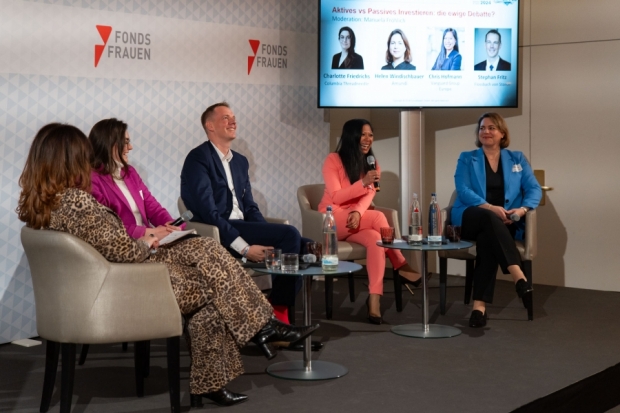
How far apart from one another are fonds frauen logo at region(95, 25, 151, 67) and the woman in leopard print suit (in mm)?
1924

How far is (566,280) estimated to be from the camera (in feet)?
21.2

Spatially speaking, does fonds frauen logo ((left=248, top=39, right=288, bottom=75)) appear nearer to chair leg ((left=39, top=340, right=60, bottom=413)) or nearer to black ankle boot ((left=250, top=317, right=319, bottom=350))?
black ankle boot ((left=250, top=317, right=319, bottom=350))

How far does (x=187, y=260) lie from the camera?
3.52 metres

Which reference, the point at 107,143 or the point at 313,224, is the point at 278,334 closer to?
the point at 107,143

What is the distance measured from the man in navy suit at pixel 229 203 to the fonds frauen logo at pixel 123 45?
77cm

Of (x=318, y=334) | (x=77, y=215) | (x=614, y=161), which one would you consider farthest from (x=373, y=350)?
(x=614, y=161)

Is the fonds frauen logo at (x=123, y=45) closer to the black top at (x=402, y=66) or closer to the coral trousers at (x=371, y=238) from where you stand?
the coral trousers at (x=371, y=238)

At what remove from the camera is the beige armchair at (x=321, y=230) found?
17.0 feet

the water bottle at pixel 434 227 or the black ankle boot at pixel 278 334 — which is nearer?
the black ankle boot at pixel 278 334

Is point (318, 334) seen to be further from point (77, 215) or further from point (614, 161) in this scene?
point (614, 161)

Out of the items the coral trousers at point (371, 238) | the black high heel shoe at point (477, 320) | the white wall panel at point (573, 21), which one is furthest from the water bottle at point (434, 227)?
the white wall panel at point (573, 21)

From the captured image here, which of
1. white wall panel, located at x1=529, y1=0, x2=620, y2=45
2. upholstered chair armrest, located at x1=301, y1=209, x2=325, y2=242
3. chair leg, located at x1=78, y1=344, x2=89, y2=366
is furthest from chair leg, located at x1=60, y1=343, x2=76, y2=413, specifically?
white wall panel, located at x1=529, y1=0, x2=620, y2=45

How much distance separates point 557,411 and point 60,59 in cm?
337

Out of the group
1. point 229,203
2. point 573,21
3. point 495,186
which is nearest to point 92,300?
point 229,203
